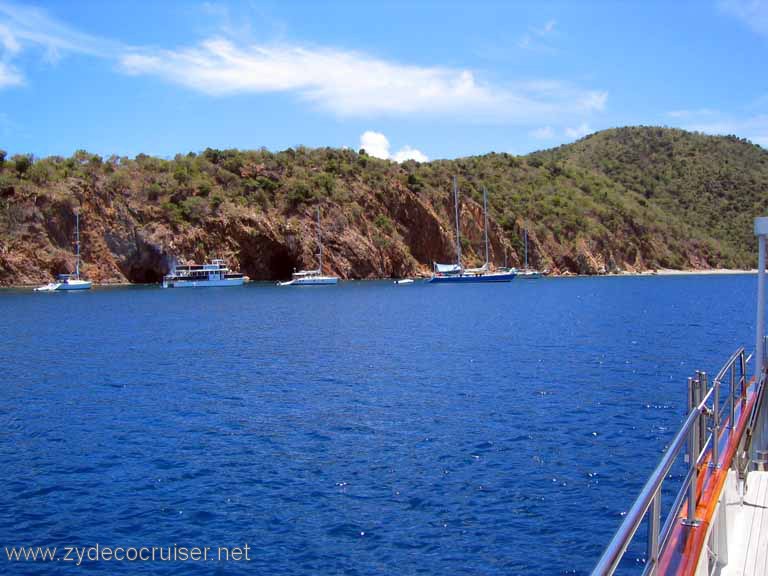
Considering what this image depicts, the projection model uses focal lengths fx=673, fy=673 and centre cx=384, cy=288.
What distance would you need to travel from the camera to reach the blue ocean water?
466 inches

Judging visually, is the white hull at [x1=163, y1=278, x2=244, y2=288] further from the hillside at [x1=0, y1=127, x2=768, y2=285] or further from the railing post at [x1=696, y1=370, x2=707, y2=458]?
the railing post at [x1=696, y1=370, x2=707, y2=458]

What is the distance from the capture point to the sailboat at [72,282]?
90.7m

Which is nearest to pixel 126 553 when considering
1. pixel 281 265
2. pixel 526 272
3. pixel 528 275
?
pixel 281 265

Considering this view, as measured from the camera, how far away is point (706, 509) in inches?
253

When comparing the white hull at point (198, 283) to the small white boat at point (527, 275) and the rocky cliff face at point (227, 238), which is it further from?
the small white boat at point (527, 275)

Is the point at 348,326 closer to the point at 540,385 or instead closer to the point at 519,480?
the point at 540,385

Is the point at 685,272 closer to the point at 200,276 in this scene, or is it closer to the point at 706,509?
the point at 200,276

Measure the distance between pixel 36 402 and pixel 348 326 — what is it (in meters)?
24.7

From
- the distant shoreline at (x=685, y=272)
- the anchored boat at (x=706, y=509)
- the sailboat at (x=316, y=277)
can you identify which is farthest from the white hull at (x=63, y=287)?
the distant shoreline at (x=685, y=272)

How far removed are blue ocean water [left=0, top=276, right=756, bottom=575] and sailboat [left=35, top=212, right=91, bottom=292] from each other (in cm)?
5710

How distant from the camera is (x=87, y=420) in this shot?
65.7ft

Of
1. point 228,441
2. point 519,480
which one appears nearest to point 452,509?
point 519,480

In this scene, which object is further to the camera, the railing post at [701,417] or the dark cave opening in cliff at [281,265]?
the dark cave opening in cliff at [281,265]

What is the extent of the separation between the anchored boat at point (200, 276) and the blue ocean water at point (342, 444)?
202ft
